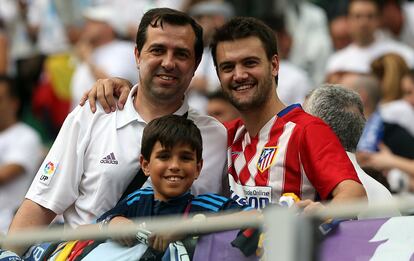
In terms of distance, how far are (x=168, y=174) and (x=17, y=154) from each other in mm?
4877

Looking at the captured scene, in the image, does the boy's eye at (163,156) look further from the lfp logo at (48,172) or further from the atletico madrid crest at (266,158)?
the lfp logo at (48,172)

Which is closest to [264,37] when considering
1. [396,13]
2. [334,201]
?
[334,201]

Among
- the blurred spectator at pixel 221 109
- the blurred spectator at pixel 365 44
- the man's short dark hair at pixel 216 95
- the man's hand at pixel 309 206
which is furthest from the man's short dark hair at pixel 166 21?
the blurred spectator at pixel 365 44

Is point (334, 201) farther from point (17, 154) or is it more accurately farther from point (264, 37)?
point (17, 154)

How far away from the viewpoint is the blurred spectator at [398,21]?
34.1 ft

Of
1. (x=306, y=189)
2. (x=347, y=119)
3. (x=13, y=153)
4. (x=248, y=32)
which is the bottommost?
(x=13, y=153)

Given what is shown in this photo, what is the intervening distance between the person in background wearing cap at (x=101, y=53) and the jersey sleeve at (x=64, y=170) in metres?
4.75

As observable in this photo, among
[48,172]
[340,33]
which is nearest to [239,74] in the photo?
[48,172]

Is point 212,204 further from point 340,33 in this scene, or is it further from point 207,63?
point 340,33

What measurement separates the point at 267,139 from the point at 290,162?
9.0 inches

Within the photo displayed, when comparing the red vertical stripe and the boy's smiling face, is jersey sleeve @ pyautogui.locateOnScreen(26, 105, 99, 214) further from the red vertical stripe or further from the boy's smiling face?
the red vertical stripe

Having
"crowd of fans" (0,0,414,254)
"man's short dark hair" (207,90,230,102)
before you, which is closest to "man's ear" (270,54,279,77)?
"crowd of fans" (0,0,414,254)

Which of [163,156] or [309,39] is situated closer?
[163,156]

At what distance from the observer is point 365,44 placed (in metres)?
10.0
